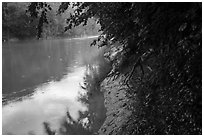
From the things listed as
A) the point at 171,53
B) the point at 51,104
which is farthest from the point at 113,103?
the point at 171,53

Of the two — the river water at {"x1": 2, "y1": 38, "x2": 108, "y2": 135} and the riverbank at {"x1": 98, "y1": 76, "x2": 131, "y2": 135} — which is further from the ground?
the riverbank at {"x1": 98, "y1": 76, "x2": 131, "y2": 135}

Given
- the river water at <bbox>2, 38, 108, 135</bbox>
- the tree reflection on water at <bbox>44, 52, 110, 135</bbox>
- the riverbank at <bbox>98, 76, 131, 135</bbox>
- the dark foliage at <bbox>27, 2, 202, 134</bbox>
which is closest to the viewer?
the dark foliage at <bbox>27, 2, 202, 134</bbox>

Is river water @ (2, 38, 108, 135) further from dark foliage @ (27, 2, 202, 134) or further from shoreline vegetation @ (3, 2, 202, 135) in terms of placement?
dark foliage @ (27, 2, 202, 134)

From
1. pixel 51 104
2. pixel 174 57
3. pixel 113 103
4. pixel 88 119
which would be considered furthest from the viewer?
pixel 51 104

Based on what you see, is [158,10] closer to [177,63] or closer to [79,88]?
[177,63]

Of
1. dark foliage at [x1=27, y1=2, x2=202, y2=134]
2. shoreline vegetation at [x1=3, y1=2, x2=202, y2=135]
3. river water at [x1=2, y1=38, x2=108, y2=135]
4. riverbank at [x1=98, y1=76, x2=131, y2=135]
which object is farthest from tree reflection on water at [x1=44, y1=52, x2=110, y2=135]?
dark foliage at [x1=27, y1=2, x2=202, y2=134]

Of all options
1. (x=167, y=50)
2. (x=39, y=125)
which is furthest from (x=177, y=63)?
(x=39, y=125)

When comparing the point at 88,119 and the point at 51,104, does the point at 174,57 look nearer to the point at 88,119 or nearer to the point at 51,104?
the point at 88,119

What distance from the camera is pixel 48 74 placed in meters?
24.0

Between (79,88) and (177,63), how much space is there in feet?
48.9

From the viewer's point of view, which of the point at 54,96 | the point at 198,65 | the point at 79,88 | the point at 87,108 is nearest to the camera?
the point at 198,65

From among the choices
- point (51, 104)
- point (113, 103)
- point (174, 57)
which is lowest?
point (51, 104)

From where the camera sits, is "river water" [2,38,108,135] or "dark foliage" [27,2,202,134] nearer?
"dark foliage" [27,2,202,134]

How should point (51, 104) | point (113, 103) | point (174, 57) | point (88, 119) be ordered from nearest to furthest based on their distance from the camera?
point (174, 57)
point (88, 119)
point (113, 103)
point (51, 104)
